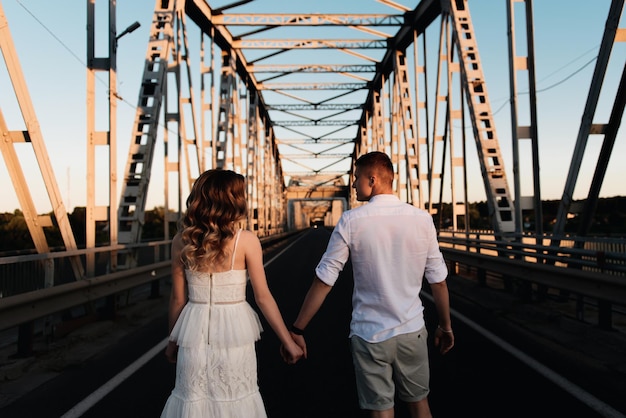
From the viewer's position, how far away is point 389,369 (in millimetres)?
2844

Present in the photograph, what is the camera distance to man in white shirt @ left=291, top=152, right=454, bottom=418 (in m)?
2.81

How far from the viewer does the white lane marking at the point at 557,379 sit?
4133mm

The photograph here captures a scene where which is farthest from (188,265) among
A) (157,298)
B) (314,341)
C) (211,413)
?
(157,298)

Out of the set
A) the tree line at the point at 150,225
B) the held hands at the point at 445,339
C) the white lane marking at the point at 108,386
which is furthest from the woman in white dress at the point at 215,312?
the tree line at the point at 150,225

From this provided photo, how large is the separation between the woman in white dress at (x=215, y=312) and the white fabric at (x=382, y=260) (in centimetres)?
46

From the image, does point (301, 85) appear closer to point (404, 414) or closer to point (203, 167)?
point (203, 167)

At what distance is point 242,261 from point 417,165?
20044 millimetres

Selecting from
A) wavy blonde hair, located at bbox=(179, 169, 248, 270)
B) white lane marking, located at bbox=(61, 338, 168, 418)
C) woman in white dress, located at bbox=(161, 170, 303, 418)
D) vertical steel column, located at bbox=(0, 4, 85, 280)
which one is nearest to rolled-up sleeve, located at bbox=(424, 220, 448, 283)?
woman in white dress, located at bbox=(161, 170, 303, 418)

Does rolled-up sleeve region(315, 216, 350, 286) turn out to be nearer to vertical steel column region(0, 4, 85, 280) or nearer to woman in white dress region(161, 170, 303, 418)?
woman in white dress region(161, 170, 303, 418)

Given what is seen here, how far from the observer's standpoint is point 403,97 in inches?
976

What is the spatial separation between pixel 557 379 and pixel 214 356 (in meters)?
3.64

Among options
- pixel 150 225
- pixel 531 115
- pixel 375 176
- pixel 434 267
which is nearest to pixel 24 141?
pixel 375 176

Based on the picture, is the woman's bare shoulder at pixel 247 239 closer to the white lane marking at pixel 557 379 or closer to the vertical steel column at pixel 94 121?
the white lane marking at pixel 557 379

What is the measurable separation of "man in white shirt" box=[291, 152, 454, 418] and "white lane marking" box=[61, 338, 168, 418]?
262 centimetres
